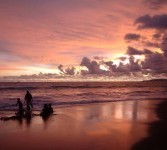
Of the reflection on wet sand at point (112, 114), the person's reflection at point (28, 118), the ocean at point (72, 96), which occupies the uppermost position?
the person's reflection at point (28, 118)

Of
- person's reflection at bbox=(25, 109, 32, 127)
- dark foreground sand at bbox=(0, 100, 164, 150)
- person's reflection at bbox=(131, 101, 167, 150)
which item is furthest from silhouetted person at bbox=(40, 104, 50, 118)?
person's reflection at bbox=(131, 101, 167, 150)

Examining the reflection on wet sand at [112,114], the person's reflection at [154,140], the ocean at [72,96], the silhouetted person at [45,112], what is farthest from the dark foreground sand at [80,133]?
the ocean at [72,96]

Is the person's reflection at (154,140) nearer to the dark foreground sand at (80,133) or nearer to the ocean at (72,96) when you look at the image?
the dark foreground sand at (80,133)

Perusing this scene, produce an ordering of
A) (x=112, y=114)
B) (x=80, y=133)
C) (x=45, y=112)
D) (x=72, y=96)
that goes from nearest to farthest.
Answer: (x=80, y=133) → (x=45, y=112) → (x=112, y=114) → (x=72, y=96)

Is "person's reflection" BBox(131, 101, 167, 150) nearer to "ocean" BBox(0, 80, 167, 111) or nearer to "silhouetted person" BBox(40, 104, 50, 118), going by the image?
"silhouetted person" BBox(40, 104, 50, 118)

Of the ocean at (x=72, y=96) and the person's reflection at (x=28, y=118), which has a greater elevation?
the person's reflection at (x=28, y=118)

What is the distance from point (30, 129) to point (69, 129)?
98.8 inches

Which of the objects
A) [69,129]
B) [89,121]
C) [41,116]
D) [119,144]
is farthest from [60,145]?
[41,116]

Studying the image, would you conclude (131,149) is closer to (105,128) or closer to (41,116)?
(105,128)

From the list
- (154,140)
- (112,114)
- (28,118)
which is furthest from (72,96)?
(154,140)

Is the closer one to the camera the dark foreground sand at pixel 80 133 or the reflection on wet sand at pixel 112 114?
the dark foreground sand at pixel 80 133

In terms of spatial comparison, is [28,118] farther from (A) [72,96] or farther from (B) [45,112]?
(A) [72,96]

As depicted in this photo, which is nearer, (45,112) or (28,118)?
(28,118)

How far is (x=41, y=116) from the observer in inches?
905
